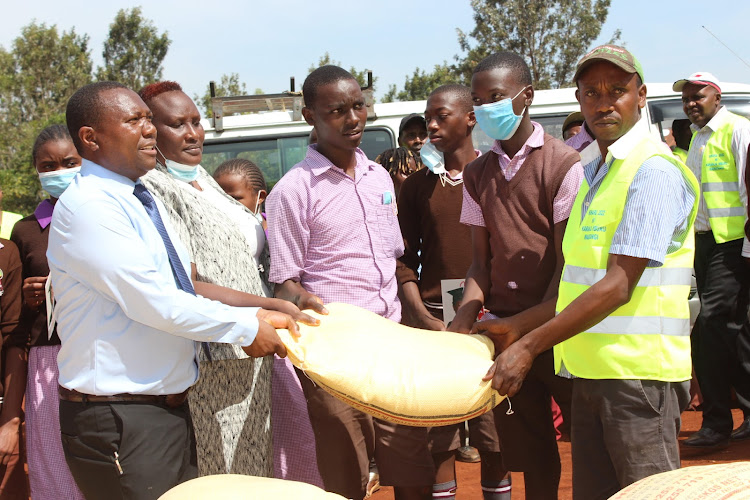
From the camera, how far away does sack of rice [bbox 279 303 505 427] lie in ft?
8.64

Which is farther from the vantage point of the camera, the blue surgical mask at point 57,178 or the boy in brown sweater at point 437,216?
the boy in brown sweater at point 437,216

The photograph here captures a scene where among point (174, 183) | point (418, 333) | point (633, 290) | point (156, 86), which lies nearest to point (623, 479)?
point (633, 290)

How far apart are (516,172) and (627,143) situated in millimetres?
777

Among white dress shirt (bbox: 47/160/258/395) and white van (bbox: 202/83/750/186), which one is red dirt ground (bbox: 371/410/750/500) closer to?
white dress shirt (bbox: 47/160/258/395)

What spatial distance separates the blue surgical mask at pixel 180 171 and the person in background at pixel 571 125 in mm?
4127

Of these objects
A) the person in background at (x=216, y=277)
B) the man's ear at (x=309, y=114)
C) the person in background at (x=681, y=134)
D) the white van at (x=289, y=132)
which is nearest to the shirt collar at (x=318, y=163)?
the man's ear at (x=309, y=114)

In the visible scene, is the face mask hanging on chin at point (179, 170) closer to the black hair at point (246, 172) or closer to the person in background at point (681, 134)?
the black hair at point (246, 172)

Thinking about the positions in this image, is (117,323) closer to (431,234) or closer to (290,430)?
(290,430)

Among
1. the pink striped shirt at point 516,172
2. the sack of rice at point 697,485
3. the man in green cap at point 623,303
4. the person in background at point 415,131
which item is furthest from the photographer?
the person in background at point 415,131

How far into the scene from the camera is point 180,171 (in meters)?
3.42

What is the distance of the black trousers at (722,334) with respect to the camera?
562 centimetres

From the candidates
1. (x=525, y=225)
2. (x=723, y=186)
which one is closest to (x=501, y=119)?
(x=525, y=225)

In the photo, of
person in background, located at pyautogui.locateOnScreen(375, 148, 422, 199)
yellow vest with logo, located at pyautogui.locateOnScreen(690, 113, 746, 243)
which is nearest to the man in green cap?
person in background, located at pyautogui.locateOnScreen(375, 148, 422, 199)

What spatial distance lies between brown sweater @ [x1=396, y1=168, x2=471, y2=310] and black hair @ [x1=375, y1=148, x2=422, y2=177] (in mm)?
1177
